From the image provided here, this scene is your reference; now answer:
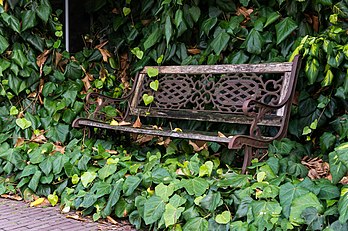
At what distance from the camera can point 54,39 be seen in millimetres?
5387

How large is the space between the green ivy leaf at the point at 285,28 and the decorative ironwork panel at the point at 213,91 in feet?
1.03

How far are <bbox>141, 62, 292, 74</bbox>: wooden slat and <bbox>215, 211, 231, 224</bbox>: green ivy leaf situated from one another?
1.49 meters

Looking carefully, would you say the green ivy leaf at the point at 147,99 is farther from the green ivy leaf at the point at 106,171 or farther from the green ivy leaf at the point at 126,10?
the green ivy leaf at the point at 126,10

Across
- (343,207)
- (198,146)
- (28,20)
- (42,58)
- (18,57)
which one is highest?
(28,20)

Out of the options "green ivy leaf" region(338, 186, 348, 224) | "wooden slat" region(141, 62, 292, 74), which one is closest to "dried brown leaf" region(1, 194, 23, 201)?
"wooden slat" region(141, 62, 292, 74)

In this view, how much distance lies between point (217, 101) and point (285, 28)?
864mm

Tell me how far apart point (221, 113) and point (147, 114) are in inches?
31.1

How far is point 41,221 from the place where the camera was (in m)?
3.73

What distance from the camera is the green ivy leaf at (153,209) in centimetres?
330

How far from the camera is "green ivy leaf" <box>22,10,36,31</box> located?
498 cm

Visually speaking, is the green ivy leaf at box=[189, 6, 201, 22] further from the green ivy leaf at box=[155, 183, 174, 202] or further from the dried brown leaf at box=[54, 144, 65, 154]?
the green ivy leaf at box=[155, 183, 174, 202]

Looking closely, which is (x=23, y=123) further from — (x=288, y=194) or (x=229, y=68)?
(x=288, y=194)

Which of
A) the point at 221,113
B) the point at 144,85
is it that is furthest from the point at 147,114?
the point at 221,113

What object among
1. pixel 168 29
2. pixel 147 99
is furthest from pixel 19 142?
pixel 168 29
